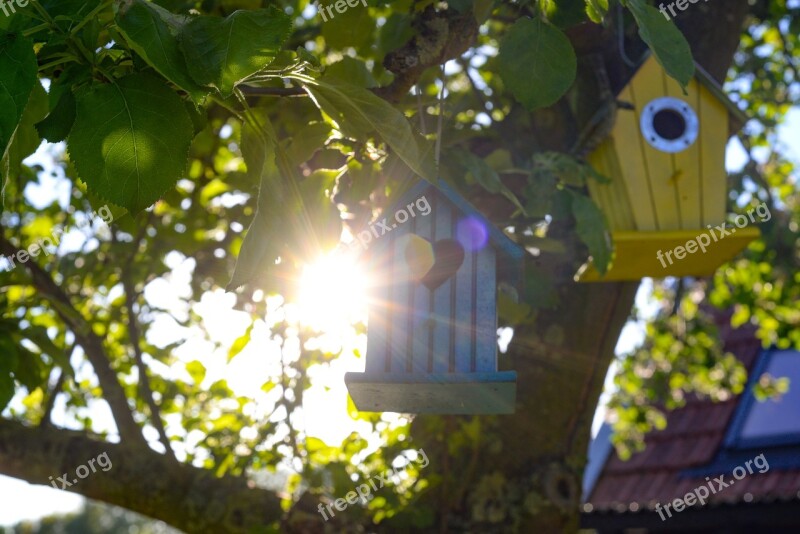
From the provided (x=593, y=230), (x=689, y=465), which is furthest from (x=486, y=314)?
(x=689, y=465)

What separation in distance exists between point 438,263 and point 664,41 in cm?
88

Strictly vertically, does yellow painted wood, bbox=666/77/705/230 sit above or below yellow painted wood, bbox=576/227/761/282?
above

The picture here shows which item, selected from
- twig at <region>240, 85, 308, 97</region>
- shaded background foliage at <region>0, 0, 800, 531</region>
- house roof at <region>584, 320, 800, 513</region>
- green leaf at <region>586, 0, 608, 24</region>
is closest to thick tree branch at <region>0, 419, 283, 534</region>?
shaded background foliage at <region>0, 0, 800, 531</region>

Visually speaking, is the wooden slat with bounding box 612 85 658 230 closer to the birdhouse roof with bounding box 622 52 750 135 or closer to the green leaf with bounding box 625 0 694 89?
the birdhouse roof with bounding box 622 52 750 135

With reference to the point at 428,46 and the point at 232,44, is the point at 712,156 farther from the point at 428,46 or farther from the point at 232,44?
the point at 232,44

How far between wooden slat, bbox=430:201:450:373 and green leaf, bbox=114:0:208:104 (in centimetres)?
111

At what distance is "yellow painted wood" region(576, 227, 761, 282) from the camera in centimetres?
328

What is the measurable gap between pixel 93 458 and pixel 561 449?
1.66 meters

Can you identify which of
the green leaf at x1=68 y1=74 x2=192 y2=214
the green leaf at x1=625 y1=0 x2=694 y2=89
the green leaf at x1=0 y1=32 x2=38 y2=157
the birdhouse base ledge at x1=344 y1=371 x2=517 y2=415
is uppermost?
the green leaf at x1=625 y1=0 x2=694 y2=89

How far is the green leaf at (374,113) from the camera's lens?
162 centimetres

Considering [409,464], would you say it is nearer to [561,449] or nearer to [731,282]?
[561,449]

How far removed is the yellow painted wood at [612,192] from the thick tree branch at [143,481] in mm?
1532

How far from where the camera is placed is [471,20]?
2.36 meters

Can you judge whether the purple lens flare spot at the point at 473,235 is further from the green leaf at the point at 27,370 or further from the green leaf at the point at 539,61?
the green leaf at the point at 27,370
